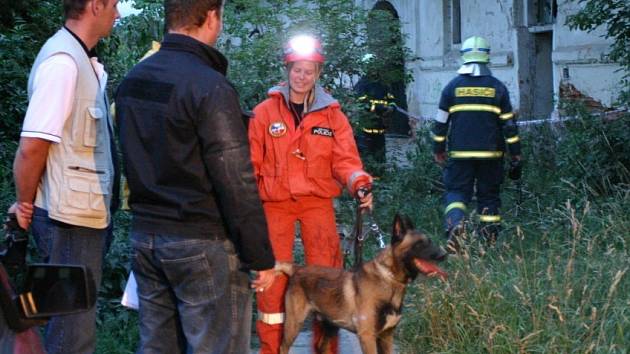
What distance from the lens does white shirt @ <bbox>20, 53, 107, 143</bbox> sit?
405cm

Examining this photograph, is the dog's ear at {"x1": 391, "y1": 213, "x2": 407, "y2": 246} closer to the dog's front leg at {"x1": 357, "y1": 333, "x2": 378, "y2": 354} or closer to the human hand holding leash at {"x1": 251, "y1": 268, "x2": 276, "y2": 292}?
the dog's front leg at {"x1": 357, "y1": 333, "x2": 378, "y2": 354}

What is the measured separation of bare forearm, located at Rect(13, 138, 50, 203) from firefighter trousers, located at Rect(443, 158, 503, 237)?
5.24 metres

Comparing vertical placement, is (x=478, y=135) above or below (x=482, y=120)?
below

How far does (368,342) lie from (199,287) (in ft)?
5.81

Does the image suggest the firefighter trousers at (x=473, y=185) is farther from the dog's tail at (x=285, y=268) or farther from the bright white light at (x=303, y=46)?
the bright white light at (x=303, y=46)

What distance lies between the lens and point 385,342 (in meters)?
5.48

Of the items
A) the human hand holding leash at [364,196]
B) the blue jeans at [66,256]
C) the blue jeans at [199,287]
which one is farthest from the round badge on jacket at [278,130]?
the blue jeans at [199,287]

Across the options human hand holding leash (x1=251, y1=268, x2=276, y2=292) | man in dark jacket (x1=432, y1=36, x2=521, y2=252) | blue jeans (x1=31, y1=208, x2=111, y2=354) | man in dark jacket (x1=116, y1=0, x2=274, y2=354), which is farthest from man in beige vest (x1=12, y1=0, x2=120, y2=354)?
man in dark jacket (x1=432, y1=36, x2=521, y2=252)

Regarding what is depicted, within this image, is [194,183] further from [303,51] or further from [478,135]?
[478,135]

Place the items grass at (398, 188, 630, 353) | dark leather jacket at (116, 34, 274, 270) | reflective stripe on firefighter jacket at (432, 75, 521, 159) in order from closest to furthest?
1. dark leather jacket at (116, 34, 274, 270)
2. grass at (398, 188, 630, 353)
3. reflective stripe on firefighter jacket at (432, 75, 521, 159)

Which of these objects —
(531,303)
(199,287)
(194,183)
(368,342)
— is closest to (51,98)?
(194,183)

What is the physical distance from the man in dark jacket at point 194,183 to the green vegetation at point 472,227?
187 cm

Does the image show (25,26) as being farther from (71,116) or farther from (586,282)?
(586,282)

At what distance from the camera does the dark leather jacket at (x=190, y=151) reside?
143 inches
